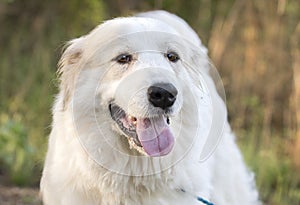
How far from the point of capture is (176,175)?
4.11m

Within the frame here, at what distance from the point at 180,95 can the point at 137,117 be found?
28cm

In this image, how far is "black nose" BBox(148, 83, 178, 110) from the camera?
3707 mm

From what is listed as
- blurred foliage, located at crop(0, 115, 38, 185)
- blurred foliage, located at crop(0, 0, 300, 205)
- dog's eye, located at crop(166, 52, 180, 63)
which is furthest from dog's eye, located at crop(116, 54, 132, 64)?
blurred foliage, located at crop(0, 0, 300, 205)

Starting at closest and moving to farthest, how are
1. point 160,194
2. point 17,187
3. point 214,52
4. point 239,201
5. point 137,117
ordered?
1. point 137,117
2. point 160,194
3. point 239,201
4. point 17,187
5. point 214,52

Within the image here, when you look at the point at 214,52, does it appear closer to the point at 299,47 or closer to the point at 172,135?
the point at 299,47

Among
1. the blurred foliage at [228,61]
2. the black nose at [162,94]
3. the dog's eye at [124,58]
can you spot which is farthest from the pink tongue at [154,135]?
the blurred foliage at [228,61]

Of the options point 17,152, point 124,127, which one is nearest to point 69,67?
point 124,127

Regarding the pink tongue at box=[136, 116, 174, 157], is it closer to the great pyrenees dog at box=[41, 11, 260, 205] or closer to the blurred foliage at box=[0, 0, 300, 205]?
the great pyrenees dog at box=[41, 11, 260, 205]

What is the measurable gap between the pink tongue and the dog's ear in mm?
571

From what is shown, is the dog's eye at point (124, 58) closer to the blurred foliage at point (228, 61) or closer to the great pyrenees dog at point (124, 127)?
the great pyrenees dog at point (124, 127)

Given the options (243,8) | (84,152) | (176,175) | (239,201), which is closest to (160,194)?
(176,175)

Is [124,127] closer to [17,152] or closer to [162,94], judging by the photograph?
[162,94]

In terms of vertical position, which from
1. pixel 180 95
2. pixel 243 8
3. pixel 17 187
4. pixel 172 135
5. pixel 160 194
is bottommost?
pixel 17 187

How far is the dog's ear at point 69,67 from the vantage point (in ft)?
13.9
